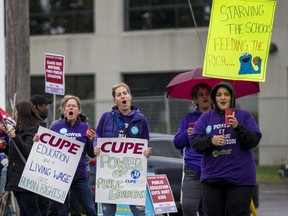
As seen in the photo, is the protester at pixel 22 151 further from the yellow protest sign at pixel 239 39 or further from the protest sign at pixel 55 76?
the protest sign at pixel 55 76

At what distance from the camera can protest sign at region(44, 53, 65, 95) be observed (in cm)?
1489

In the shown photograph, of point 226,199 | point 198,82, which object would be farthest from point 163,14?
point 226,199

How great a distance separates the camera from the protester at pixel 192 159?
9469 mm

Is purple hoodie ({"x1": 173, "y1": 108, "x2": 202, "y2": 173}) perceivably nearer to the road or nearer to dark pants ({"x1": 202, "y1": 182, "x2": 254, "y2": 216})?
dark pants ({"x1": 202, "y1": 182, "x2": 254, "y2": 216})

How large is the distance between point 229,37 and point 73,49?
22101mm

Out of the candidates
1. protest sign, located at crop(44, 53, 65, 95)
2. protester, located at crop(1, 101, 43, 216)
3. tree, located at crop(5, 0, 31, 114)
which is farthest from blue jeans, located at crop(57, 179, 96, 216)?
protest sign, located at crop(44, 53, 65, 95)

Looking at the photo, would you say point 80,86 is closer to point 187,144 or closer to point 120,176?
point 120,176

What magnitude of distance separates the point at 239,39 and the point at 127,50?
21.4 meters

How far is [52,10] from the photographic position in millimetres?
30656

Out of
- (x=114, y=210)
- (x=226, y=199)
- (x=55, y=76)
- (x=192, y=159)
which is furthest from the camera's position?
(x=55, y=76)

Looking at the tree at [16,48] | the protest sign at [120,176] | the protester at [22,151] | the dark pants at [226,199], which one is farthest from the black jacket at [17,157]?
the tree at [16,48]

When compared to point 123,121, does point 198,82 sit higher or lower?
higher

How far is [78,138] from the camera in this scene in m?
10.2

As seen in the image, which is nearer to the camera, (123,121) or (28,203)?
→ (123,121)
